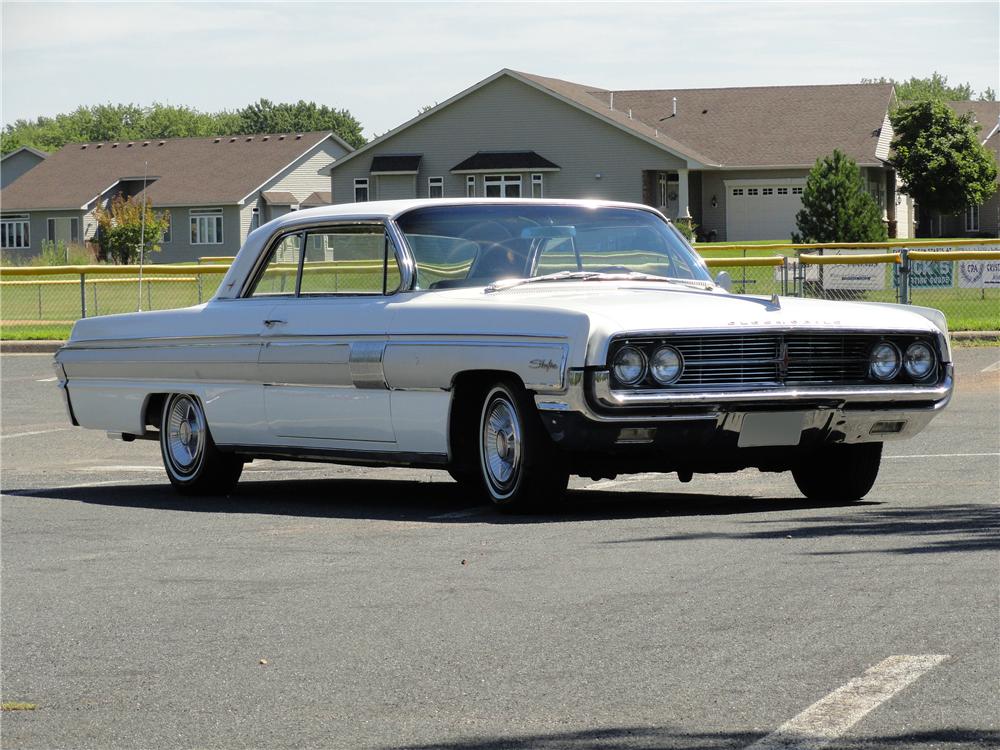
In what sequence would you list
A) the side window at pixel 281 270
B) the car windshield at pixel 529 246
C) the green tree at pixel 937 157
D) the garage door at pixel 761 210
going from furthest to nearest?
the green tree at pixel 937 157 → the garage door at pixel 761 210 → the side window at pixel 281 270 → the car windshield at pixel 529 246

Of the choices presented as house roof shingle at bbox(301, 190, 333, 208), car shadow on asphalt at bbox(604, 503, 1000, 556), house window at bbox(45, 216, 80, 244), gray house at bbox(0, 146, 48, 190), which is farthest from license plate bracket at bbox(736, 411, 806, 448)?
gray house at bbox(0, 146, 48, 190)

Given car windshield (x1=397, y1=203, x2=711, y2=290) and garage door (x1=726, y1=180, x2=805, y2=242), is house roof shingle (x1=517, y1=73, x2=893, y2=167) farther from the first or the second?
car windshield (x1=397, y1=203, x2=711, y2=290)

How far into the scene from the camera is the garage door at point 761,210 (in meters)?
65.6

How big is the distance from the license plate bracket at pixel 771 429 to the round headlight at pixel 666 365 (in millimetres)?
429

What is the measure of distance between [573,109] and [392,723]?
5950cm

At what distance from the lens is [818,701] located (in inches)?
205

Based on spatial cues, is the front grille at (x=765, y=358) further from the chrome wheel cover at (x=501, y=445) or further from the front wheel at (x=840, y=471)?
the chrome wheel cover at (x=501, y=445)

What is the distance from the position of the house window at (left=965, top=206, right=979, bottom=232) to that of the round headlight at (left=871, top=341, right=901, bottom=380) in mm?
71038

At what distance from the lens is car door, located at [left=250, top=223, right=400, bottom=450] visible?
988 cm

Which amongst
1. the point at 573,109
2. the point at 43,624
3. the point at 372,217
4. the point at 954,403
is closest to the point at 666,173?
the point at 573,109

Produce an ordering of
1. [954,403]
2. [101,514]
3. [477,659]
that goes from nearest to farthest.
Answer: [477,659]
[101,514]
[954,403]

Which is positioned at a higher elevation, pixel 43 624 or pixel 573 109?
pixel 573 109

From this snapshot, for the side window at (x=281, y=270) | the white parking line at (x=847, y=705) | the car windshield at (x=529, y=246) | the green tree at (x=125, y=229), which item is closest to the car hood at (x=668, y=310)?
the car windshield at (x=529, y=246)

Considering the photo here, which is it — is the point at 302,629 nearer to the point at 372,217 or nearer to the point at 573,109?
the point at 372,217
